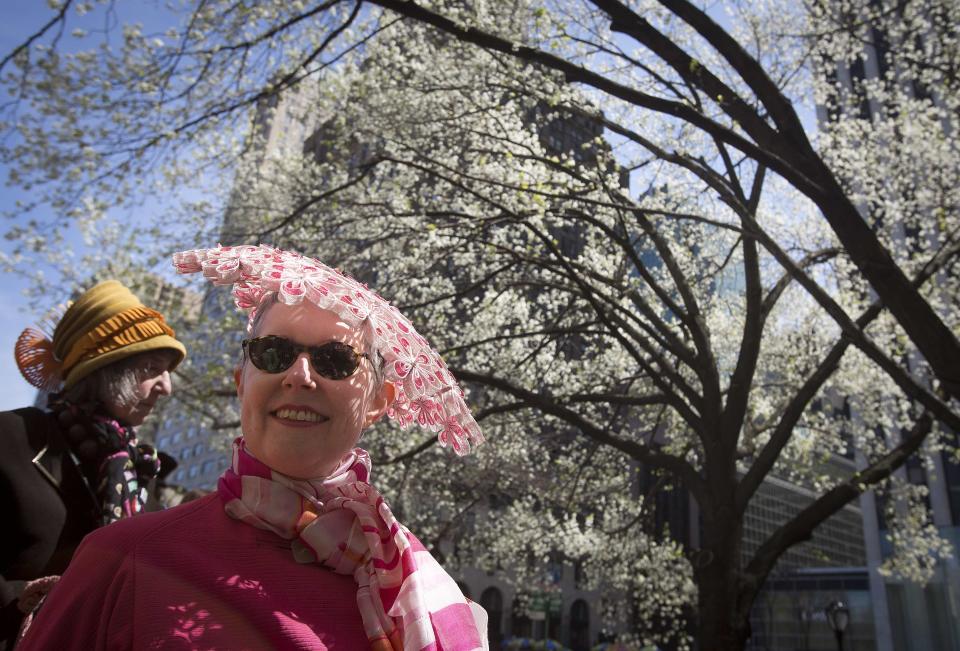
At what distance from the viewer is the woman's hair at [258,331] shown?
161 centimetres

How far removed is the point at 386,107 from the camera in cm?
1004

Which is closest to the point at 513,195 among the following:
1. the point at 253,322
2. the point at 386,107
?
the point at 386,107

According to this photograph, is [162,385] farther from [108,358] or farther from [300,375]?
[300,375]

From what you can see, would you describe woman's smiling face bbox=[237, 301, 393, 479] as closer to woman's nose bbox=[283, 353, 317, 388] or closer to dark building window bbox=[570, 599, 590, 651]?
woman's nose bbox=[283, 353, 317, 388]

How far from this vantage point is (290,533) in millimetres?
1314

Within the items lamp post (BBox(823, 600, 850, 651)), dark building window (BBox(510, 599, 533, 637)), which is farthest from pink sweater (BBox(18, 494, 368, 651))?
dark building window (BBox(510, 599, 533, 637))

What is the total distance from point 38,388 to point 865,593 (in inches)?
2133

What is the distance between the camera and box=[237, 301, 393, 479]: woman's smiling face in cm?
145

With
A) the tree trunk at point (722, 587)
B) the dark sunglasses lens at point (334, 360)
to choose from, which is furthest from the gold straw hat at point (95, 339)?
the tree trunk at point (722, 587)

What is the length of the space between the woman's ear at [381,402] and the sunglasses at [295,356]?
192 millimetres

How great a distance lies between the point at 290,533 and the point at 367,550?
6.5 inches

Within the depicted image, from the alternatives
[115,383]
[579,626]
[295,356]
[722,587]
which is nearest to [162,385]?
[115,383]

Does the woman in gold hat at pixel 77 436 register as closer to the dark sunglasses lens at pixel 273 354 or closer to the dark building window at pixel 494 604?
the dark sunglasses lens at pixel 273 354

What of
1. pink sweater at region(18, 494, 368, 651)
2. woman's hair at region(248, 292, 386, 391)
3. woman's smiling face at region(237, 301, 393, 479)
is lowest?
pink sweater at region(18, 494, 368, 651)
